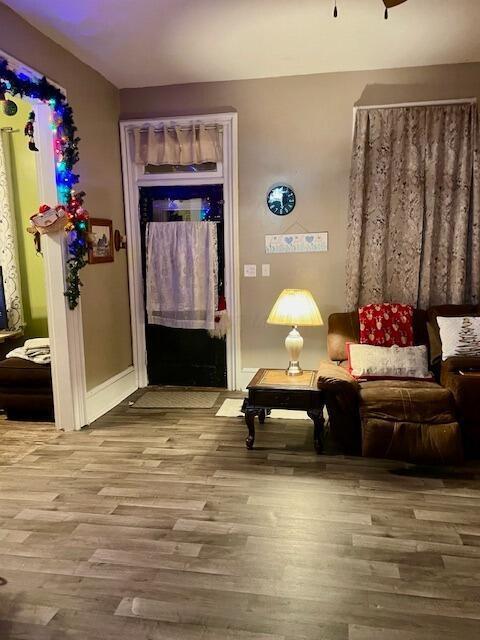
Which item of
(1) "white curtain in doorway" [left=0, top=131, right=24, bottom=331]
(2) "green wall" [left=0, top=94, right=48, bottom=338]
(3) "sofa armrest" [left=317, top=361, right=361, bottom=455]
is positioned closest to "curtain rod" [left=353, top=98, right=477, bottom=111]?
(3) "sofa armrest" [left=317, top=361, right=361, bottom=455]

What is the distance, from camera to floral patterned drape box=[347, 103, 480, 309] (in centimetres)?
394

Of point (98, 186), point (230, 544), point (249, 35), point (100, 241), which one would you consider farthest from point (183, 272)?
point (230, 544)

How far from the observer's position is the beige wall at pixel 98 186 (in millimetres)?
3578

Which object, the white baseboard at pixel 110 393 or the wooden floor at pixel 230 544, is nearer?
the wooden floor at pixel 230 544

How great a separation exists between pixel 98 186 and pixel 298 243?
1803 mm

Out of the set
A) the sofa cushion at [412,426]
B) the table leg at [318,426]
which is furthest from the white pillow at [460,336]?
the table leg at [318,426]

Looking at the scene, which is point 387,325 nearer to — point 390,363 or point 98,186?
point 390,363

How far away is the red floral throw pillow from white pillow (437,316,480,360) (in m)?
0.27

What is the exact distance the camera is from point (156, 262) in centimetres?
460

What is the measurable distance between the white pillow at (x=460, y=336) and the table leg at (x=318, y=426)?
1.06 m

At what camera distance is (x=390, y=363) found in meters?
3.56

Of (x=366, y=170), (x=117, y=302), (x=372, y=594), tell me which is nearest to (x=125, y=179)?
(x=117, y=302)

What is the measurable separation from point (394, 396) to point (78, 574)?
6.79ft

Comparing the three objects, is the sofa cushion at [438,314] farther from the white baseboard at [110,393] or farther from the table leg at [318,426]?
the white baseboard at [110,393]
